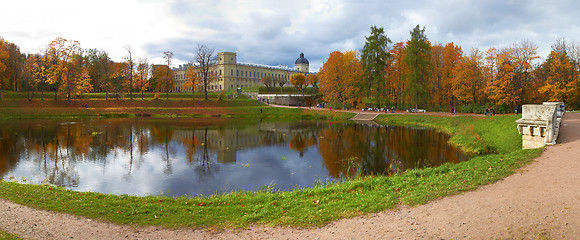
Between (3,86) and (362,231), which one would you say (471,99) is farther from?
(3,86)

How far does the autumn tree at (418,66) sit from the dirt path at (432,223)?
4145 cm

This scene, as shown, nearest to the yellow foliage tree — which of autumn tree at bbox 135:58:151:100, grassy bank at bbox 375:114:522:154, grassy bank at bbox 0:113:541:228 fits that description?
grassy bank at bbox 375:114:522:154

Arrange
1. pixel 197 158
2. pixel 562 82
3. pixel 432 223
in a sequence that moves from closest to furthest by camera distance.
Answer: pixel 432 223, pixel 197 158, pixel 562 82

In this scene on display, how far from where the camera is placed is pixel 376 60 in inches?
2104

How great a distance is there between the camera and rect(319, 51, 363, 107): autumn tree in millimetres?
57031

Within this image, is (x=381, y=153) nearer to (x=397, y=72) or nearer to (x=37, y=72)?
(x=397, y=72)

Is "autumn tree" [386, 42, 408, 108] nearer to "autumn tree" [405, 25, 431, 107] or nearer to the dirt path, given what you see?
"autumn tree" [405, 25, 431, 107]

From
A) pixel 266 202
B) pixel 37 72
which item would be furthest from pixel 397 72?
pixel 37 72

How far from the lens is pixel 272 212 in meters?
8.91

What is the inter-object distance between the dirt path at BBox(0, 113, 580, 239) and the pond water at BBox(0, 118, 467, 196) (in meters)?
4.98

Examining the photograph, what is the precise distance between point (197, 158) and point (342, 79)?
42005 mm

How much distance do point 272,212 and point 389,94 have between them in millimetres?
51490

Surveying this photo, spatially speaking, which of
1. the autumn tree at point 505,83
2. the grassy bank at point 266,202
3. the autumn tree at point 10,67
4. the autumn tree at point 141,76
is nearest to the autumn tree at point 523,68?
the autumn tree at point 505,83

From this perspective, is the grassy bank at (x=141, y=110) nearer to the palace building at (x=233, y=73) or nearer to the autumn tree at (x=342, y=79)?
the autumn tree at (x=342, y=79)
